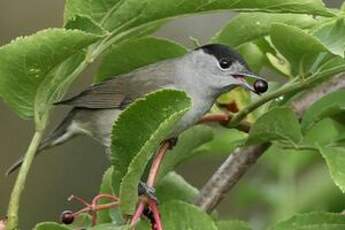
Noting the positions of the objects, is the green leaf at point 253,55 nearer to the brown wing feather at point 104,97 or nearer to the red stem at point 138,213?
the brown wing feather at point 104,97

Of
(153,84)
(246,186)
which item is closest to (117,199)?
(153,84)

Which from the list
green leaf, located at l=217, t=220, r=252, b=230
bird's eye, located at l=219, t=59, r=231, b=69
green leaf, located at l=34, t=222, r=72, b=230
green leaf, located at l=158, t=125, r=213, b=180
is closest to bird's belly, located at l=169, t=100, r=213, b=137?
green leaf, located at l=158, t=125, r=213, b=180

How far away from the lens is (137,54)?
2.48 metres

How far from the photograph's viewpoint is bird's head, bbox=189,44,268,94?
264cm

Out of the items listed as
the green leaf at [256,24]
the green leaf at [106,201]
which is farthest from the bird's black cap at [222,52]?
the green leaf at [106,201]

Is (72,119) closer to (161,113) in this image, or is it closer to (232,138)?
(232,138)

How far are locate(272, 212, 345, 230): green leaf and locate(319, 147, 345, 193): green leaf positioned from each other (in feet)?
0.25

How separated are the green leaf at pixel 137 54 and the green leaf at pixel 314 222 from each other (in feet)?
1.93

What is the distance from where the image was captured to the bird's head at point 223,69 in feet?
8.68

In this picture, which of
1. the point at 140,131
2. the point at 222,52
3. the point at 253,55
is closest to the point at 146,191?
the point at 140,131

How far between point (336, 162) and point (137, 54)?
0.60 m

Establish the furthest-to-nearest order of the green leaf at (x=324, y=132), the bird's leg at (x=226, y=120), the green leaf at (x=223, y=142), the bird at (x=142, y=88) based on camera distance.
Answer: the bird at (x=142, y=88), the green leaf at (x=223, y=142), the bird's leg at (x=226, y=120), the green leaf at (x=324, y=132)

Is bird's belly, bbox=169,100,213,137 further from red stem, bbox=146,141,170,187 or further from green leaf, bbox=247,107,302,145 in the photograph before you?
green leaf, bbox=247,107,302,145

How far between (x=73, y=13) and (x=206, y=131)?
2.12 ft
